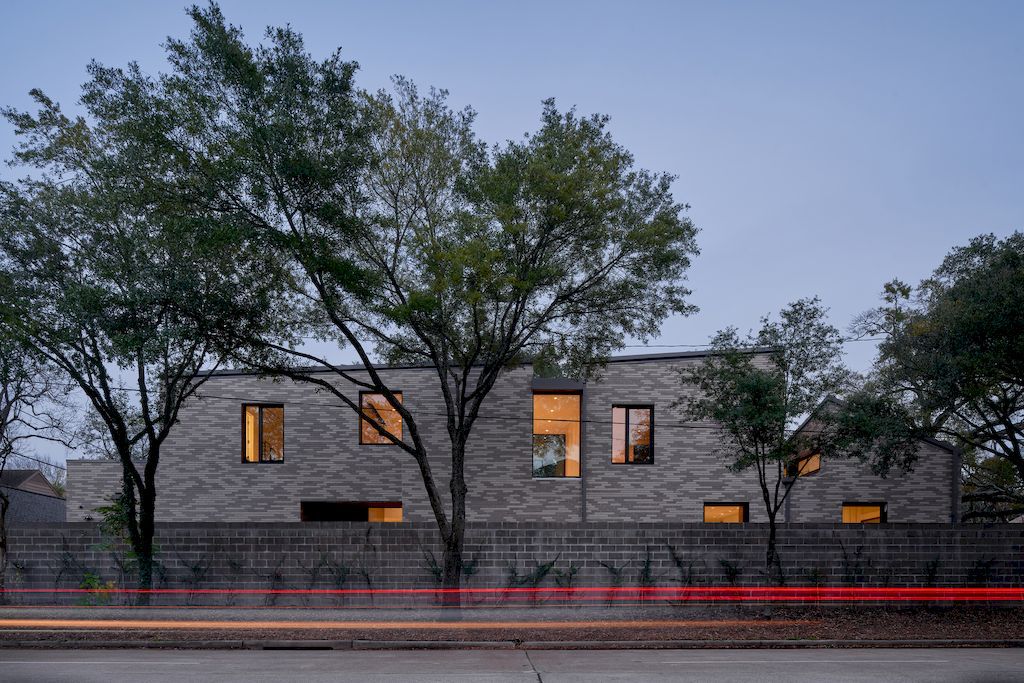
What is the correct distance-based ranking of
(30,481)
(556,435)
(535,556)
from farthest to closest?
(30,481)
(556,435)
(535,556)

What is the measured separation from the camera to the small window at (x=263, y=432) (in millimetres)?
26797

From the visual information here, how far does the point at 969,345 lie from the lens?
58.5 ft

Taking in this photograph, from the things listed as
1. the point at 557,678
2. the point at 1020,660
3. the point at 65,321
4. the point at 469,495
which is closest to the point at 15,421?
the point at 65,321

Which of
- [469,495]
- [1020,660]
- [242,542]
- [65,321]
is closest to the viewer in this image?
[1020,660]

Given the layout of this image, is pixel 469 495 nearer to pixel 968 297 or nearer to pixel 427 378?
pixel 427 378

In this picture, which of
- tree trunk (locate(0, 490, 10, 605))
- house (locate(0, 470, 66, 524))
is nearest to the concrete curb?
tree trunk (locate(0, 490, 10, 605))

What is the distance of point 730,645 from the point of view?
50.4ft

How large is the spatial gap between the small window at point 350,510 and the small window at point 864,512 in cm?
1398

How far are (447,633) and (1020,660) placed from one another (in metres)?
9.99

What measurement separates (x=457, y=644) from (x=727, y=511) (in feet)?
43.8

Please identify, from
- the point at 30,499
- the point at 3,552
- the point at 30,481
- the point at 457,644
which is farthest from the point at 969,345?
the point at 30,481

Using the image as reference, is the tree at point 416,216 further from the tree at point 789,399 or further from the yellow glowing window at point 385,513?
the yellow glowing window at point 385,513

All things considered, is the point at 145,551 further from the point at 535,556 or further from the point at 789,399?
the point at 789,399

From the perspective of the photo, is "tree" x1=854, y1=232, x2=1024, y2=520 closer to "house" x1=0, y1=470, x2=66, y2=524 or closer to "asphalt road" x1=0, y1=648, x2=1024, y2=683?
"asphalt road" x1=0, y1=648, x2=1024, y2=683
